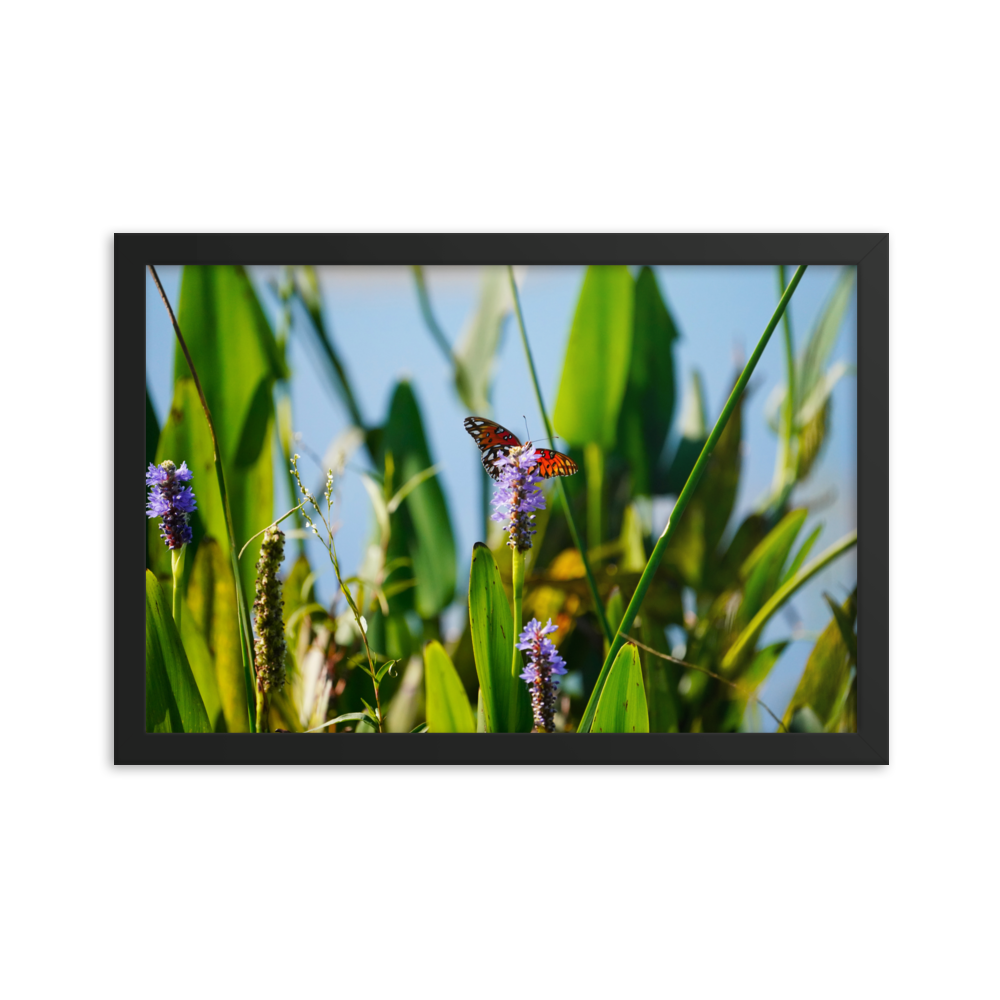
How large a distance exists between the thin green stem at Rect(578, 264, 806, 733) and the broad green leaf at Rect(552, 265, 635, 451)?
19cm

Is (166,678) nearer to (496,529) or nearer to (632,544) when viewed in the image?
(496,529)

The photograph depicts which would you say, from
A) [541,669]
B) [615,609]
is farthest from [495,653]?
[615,609]

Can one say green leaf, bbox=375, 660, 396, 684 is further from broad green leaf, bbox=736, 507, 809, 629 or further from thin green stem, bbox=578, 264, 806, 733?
broad green leaf, bbox=736, 507, 809, 629

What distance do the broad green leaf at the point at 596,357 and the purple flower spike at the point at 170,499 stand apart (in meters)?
0.52

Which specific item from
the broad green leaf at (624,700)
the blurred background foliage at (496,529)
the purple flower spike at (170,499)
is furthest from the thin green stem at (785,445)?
the purple flower spike at (170,499)

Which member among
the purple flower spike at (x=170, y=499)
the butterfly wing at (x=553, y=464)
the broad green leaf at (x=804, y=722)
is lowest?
the broad green leaf at (x=804, y=722)

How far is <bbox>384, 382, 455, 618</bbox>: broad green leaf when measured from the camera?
3.33 ft

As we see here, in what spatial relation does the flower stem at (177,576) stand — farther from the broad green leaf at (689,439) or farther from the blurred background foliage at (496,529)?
the broad green leaf at (689,439)

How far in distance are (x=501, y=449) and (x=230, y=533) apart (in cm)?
39

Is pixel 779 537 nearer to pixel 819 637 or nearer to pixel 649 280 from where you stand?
pixel 819 637

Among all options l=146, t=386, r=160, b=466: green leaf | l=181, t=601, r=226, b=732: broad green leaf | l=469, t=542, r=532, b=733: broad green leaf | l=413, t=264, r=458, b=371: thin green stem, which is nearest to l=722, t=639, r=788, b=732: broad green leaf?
l=469, t=542, r=532, b=733: broad green leaf

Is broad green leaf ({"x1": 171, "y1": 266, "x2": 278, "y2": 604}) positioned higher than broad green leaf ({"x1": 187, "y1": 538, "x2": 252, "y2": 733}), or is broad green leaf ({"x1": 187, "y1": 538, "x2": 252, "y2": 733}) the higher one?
broad green leaf ({"x1": 171, "y1": 266, "x2": 278, "y2": 604})

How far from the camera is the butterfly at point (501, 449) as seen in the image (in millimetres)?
932
